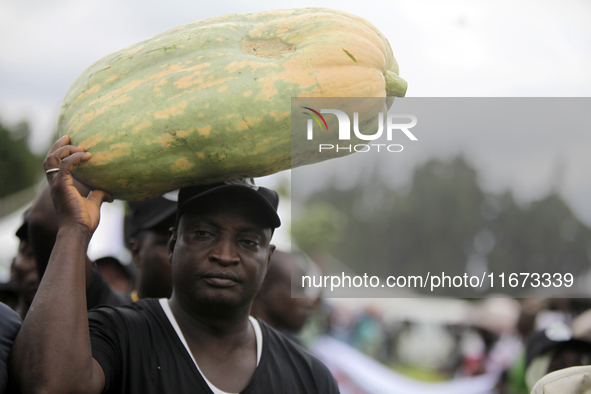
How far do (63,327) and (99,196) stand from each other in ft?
1.45

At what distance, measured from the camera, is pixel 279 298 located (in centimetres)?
391

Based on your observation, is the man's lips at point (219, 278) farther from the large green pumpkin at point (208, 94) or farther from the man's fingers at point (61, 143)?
the man's fingers at point (61, 143)

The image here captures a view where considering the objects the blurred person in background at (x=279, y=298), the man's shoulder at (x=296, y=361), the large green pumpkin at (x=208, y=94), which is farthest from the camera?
the blurred person in background at (x=279, y=298)

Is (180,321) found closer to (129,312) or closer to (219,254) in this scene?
(129,312)

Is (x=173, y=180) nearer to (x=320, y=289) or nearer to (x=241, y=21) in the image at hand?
(x=241, y=21)

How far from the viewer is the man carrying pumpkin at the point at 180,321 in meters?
1.35

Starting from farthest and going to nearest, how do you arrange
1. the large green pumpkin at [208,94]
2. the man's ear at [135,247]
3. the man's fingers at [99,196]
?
the man's ear at [135,247] → the man's fingers at [99,196] → the large green pumpkin at [208,94]

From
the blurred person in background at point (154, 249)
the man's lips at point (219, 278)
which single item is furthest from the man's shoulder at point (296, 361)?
the blurred person in background at point (154, 249)

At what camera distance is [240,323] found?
73.4 inches

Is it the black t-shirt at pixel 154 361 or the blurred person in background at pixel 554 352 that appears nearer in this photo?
the black t-shirt at pixel 154 361

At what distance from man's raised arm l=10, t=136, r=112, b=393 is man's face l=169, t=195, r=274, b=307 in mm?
385

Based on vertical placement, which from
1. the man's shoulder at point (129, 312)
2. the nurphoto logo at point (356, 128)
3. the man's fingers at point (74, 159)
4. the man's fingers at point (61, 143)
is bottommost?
the man's shoulder at point (129, 312)

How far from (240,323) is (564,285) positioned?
5.08 m

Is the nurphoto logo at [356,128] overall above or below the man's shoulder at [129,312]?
above
